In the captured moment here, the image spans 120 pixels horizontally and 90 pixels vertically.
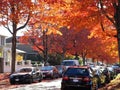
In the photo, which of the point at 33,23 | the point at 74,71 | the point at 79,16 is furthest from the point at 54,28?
the point at 74,71

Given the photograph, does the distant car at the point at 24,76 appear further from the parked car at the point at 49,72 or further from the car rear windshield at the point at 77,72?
the car rear windshield at the point at 77,72

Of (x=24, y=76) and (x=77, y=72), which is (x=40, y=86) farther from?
(x=77, y=72)

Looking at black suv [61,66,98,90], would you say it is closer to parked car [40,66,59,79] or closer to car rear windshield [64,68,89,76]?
car rear windshield [64,68,89,76]

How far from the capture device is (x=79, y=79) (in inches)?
866

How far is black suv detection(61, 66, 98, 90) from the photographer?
862 inches

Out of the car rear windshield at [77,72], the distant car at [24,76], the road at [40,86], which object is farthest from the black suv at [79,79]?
the distant car at [24,76]

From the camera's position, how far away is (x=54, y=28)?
1839 inches

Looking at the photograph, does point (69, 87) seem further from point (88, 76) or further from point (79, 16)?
point (79, 16)

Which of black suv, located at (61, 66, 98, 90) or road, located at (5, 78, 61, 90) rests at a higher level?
black suv, located at (61, 66, 98, 90)

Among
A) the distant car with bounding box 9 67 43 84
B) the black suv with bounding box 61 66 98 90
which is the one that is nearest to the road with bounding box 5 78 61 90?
the distant car with bounding box 9 67 43 84

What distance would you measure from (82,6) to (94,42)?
44.2m

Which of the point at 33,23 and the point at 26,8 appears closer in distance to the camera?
the point at 26,8

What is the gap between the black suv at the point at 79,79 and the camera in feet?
71.9

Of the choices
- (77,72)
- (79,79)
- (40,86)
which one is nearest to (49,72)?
(40,86)
